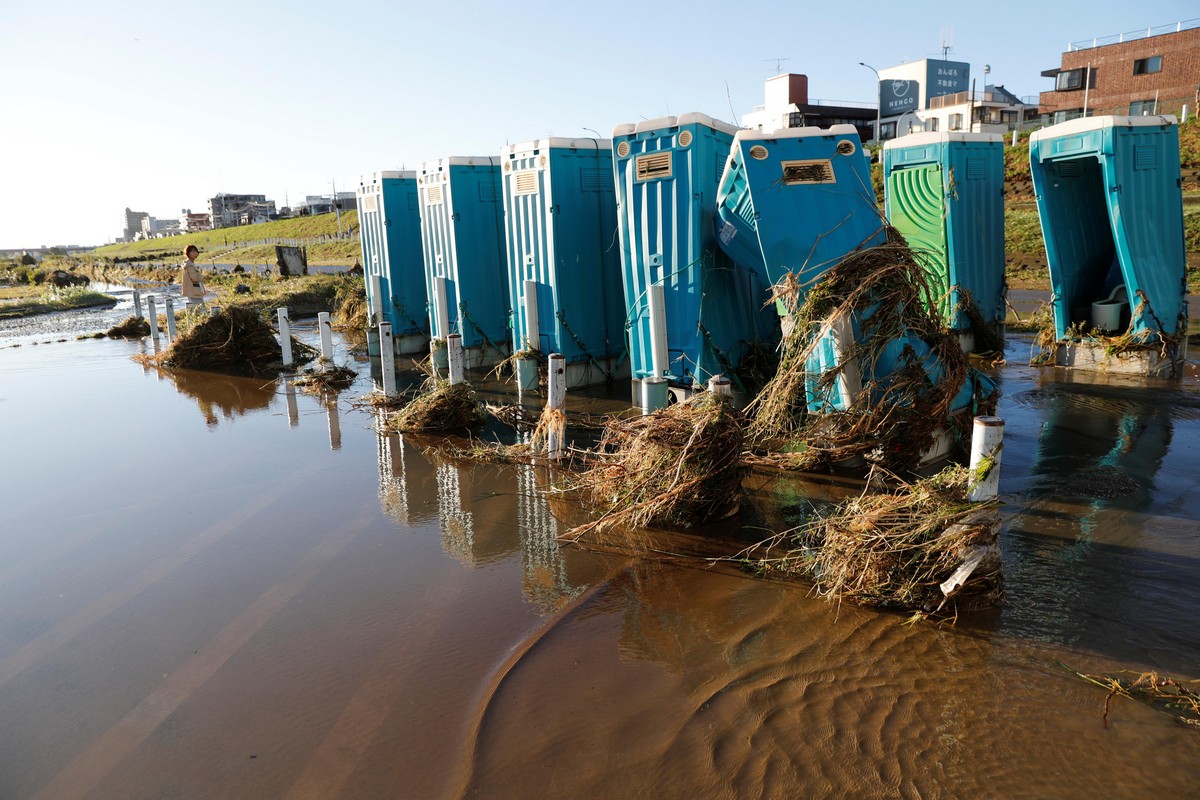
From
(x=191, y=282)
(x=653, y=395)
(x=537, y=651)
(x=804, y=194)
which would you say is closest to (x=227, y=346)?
(x=191, y=282)

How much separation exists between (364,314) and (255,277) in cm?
1146

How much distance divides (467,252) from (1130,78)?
137ft

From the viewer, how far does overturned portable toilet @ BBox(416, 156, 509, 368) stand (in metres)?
10.9

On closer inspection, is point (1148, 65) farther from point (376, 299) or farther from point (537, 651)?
point (537, 651)

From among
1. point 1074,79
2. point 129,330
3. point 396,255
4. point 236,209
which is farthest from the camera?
point 236,209

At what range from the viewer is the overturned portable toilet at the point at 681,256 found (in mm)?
7652

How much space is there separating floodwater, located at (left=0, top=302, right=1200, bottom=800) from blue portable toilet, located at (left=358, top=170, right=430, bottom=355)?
6685mm

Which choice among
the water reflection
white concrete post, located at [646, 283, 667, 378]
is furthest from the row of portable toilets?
the water reflection

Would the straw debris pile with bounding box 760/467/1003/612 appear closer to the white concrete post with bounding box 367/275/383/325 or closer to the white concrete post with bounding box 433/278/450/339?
the white concrete post with bounding box 433/278/450/339

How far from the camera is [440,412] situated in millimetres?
8227

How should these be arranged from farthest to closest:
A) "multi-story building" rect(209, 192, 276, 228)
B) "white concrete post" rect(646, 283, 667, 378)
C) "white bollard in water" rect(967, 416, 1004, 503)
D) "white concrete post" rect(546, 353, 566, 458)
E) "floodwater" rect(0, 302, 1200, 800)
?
"multi-story building" rect(209, 192, 276, 228)
"white concrete post" rect(646, 283, 667, 378)
"white concrete post" rect(546, 353, 566, 458)
"white bollard in water" rect(967, 416, 1004, 503)
"floodwater" rect(0, 302, 1200, 800)

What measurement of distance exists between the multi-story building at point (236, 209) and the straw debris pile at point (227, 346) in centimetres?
9148

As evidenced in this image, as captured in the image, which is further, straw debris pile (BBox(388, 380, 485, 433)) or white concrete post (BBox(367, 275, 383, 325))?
white concrete post (BBox(367, 275, 383, 325))

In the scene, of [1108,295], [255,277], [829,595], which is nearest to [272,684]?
[829,595]
